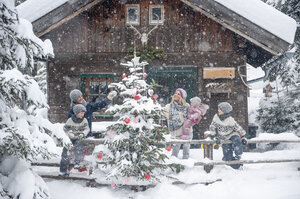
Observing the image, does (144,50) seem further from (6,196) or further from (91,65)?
(6,196)

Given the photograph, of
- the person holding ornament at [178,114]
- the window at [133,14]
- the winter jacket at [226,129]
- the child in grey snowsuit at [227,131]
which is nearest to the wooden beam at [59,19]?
the window at [133,14]

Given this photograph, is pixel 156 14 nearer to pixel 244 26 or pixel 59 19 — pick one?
pixel 244 26

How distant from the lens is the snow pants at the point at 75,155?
16.8ft

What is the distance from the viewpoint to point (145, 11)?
337 inches

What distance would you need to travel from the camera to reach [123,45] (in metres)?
8.52

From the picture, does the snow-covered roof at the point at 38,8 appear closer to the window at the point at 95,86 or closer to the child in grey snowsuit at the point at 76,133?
the window at the point at 95,86

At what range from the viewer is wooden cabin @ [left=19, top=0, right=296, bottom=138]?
847cm

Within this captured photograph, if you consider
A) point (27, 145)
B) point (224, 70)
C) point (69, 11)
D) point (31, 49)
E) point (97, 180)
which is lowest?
point (97, 180)

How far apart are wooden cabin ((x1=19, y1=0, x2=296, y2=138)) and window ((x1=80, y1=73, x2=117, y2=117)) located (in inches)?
1.2

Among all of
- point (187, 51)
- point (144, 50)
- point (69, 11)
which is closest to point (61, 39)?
point (69, 11)

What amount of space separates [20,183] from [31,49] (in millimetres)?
1714

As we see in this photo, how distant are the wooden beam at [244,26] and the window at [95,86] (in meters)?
3.44

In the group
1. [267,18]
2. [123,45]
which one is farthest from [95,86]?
[267,18]

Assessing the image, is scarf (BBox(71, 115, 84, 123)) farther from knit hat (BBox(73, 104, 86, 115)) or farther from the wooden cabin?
the wooden cabin
